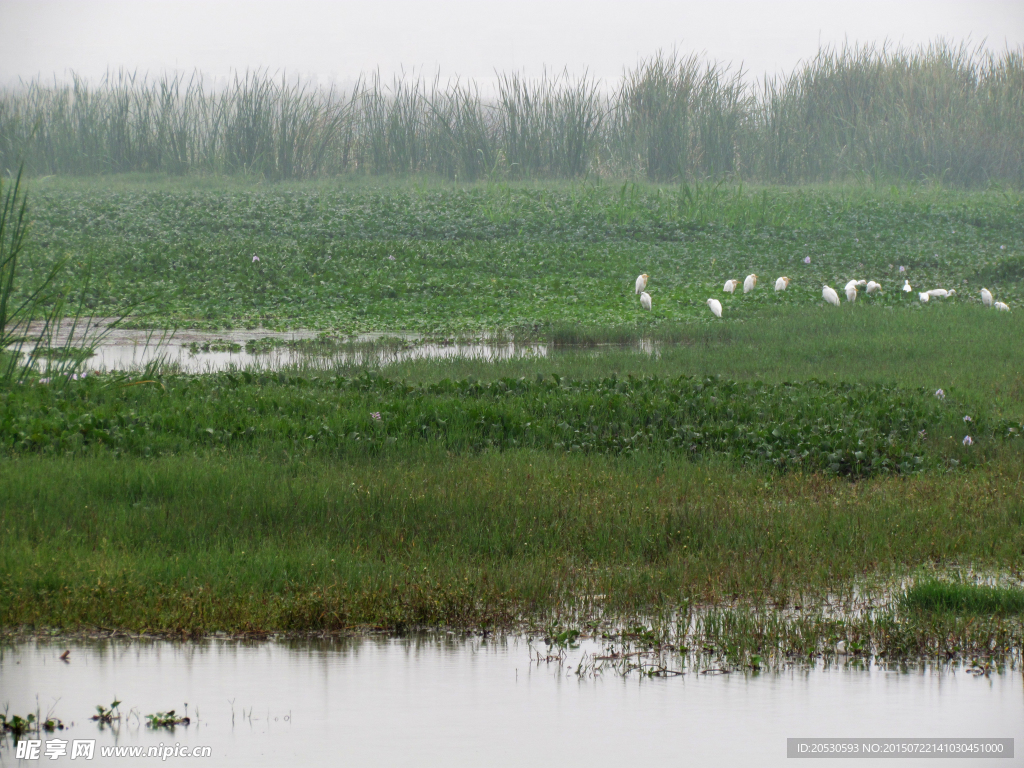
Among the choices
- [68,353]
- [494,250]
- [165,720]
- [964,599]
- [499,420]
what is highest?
[494,250]

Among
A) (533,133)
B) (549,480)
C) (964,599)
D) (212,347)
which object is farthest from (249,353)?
(533,133)

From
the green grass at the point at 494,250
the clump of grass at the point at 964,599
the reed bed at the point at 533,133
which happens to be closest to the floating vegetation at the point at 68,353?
the green grass at the point at 494,250

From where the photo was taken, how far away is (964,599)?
5.88 meters

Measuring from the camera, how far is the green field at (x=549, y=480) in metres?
5.82

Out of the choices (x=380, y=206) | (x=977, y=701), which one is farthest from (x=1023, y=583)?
(x=380, y=206)

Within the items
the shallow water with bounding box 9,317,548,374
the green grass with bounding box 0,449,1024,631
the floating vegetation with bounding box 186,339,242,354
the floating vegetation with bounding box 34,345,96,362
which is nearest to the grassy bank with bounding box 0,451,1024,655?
the green grass with bounding box 0,449,1024,631

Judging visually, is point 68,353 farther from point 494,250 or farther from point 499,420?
point 494,250

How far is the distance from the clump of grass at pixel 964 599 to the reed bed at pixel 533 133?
3013 cm

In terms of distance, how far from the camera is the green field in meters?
5.82

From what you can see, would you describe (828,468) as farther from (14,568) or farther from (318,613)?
(14,568)

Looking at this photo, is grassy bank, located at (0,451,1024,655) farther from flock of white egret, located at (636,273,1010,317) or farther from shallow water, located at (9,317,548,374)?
flock of white egret, located at (636,273,1010,317)

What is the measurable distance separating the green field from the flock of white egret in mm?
422

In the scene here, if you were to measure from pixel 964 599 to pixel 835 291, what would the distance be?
14.4 meters

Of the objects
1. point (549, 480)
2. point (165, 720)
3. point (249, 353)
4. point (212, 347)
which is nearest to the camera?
point (165, 720)
